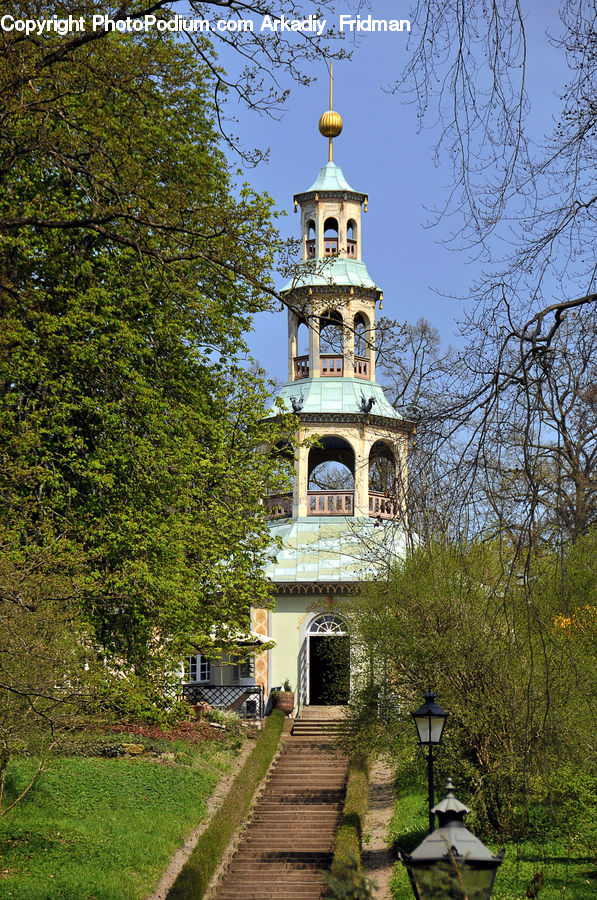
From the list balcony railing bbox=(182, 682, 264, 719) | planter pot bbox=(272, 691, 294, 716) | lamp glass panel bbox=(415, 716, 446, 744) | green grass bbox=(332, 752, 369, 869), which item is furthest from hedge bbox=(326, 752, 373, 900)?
balcony railing bbox=(182, 682, 264, 719)

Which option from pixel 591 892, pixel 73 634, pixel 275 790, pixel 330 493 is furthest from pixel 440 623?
pixel 330 493

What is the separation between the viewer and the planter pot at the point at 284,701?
27047mm

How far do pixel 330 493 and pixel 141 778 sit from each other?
11142mm

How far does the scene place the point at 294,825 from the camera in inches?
814

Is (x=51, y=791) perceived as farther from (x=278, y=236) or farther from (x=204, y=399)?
(x=278, y=236)

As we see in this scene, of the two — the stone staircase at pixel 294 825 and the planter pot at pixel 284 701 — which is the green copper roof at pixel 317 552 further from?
the stone staircase at pixel 294 825

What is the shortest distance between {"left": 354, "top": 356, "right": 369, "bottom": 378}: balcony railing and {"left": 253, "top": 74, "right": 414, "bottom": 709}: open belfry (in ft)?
0.14

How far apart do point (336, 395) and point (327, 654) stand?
7.90 meters

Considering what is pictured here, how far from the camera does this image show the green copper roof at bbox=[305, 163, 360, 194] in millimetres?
31297

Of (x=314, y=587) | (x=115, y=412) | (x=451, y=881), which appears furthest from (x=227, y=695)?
(x=451, y=881)

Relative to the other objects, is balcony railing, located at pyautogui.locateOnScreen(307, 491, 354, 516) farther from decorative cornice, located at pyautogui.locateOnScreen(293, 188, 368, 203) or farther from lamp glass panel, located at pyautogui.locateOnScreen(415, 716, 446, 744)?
lamp glass panel, located at pyautogui.locateOnScreen(415, 716, 446, 744)

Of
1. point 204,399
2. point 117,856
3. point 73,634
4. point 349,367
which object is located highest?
point 349,367

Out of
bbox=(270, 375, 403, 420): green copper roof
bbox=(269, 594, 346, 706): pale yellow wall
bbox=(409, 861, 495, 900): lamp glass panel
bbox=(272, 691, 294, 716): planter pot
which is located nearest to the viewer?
bbox=(409, 861, 495, 900): lamp glass panel

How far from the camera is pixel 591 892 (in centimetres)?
1329
